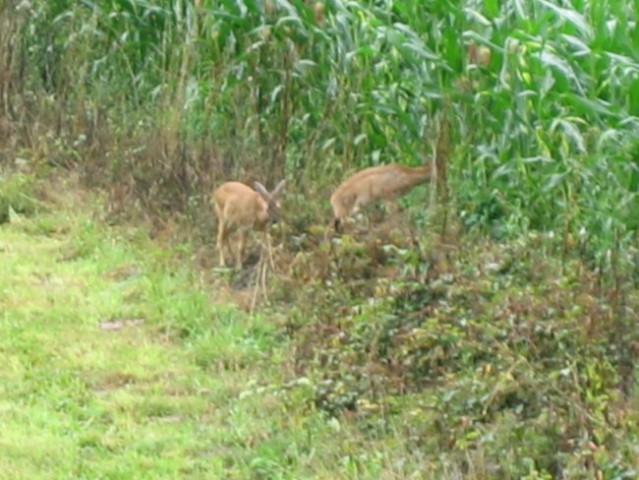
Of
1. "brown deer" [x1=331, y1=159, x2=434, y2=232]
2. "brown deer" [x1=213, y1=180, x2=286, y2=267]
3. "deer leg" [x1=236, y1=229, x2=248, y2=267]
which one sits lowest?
"deer leg" [x1=236, y1=229, x2=248, y2=267]

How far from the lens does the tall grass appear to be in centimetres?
868

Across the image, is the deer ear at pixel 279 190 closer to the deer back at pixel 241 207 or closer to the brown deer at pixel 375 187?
the deer back at pixel 241 207

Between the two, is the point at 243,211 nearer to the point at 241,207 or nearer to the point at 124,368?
the point at 241,207

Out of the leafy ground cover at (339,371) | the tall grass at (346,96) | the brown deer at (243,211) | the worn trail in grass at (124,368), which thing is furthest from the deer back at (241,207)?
the tall grass at (346,96)

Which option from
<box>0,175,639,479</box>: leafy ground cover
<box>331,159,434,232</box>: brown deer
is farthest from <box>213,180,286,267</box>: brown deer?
<box>331,159,434,232</box>: brown deer

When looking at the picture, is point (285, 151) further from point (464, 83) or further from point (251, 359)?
point (251, 359)

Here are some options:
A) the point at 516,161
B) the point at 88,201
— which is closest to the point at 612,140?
the point at 516,161

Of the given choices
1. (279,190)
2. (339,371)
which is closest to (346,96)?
(279,190)

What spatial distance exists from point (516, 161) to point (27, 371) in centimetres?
277

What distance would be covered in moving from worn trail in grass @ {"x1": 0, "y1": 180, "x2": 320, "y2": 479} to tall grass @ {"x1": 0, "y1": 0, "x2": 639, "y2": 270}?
2.93 ft

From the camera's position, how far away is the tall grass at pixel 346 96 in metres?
8.68

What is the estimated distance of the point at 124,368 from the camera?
8.28 metres

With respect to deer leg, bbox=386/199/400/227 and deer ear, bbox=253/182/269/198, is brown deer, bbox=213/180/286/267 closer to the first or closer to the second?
deer ear, bbox=253/182/269/198

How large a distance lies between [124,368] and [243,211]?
5.40ft
